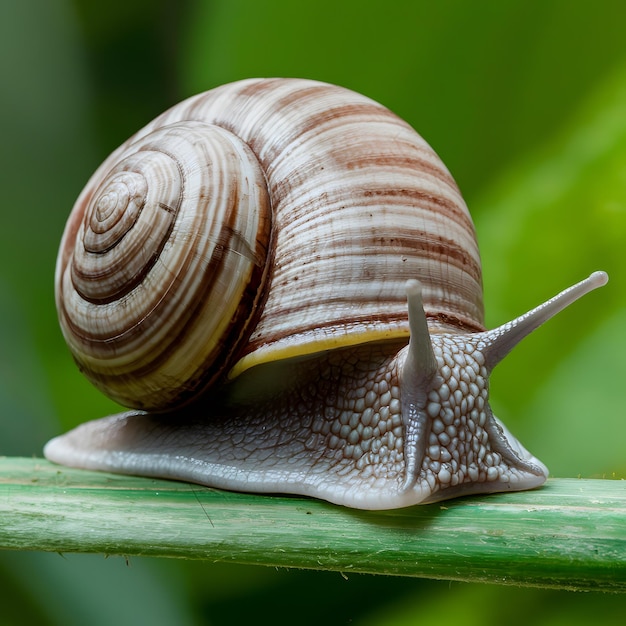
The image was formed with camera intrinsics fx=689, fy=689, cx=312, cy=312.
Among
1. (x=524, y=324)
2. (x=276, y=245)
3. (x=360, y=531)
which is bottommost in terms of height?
(x=360, y=531)

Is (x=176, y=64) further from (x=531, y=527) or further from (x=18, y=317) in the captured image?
(x=531, y=527)

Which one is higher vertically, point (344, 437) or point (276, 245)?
point (276, 245)

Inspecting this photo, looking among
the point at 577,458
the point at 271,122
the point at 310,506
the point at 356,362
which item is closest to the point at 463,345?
the point at 356,362

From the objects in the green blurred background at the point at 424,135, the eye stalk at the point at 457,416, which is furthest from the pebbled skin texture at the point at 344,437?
the green blurred background at the point at 424,135

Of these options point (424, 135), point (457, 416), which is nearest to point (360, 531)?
point (457, 416)

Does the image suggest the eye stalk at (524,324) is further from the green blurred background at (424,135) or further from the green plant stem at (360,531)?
the green blurred background at (424,135)

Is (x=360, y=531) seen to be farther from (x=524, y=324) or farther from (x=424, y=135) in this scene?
(x=424, y=135)

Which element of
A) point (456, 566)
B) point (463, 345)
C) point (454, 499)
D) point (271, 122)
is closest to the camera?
point (456, 566)

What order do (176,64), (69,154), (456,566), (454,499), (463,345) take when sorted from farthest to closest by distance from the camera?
1. (69,154)
2. (176,64)
3. (463,345)
4. (454,499)
5. (456,566)
